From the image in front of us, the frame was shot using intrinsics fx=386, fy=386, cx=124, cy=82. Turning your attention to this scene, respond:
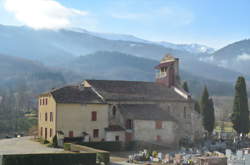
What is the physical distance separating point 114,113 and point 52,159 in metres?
20.5

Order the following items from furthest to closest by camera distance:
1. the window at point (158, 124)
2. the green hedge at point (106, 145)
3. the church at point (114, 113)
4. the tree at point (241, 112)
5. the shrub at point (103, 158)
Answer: the tree at point (241, 112) < the window at point (158, 124) < the church at point (114, 113) < the green hedge at point (106, 145) < the shrub at point (103, 158)

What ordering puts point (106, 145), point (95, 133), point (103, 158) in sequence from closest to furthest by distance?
point (103, 158), point (106, 145), point (95, 133)

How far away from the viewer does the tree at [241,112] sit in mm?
63188

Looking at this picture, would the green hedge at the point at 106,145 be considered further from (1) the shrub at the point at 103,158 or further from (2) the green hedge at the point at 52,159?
(2) the green hedge at the point at 52,159

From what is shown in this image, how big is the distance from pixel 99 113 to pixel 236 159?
2207 centimetres

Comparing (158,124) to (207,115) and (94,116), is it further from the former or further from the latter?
(207,115)

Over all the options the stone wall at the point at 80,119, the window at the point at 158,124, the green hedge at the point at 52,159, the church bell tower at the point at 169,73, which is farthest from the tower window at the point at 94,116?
the church bell tower at the point at 169,73

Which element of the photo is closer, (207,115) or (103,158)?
(103,158)

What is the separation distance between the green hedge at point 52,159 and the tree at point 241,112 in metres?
33.9

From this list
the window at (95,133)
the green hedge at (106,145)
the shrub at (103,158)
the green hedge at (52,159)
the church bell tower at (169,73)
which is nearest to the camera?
the green hedge at (52,159)

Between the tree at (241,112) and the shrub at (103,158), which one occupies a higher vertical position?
the tree at (241,112)

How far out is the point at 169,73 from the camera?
6725 cm

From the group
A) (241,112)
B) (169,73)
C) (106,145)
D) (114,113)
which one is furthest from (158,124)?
(241,112)

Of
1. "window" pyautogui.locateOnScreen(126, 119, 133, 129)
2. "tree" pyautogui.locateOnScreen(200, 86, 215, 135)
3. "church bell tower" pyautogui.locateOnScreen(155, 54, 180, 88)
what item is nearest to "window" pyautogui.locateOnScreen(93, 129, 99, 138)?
"window" pyautogui.locateOnScreen(126, 119, 133, 129)
